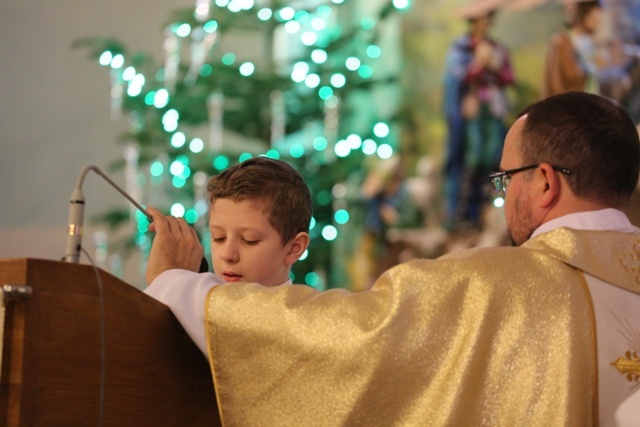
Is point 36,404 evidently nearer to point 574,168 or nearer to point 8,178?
point 574,168

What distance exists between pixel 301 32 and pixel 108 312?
21.3 feet

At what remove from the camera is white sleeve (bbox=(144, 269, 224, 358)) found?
2.34m

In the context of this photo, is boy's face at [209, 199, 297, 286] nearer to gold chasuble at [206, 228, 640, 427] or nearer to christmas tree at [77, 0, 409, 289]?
gold chasuble at [206, 228, 640, 427]

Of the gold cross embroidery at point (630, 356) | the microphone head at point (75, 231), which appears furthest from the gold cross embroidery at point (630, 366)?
the microphone head at point (75, 231)

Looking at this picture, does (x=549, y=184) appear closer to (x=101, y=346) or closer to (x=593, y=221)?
(x=593, y=221)

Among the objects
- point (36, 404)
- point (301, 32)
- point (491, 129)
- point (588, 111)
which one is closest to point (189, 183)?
point (301, 32)

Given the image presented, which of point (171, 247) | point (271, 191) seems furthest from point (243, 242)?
point (171, 247)

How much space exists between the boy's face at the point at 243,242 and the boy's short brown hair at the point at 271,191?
0.08ft

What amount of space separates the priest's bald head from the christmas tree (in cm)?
475

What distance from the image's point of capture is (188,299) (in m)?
2.36

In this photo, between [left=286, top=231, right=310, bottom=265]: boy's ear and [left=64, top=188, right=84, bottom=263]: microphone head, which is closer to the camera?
[left=64, top=188, right=84, bottom=263]: microphone head

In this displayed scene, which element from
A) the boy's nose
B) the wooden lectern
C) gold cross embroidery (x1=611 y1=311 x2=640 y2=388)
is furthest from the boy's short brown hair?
gold cross embroidery (x1=611 y1=311 x2=640 y2=388)

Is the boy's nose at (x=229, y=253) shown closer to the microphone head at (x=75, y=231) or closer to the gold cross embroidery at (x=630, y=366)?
A: the microphone head at (x=75, y=231)

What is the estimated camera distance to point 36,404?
1951 mm
